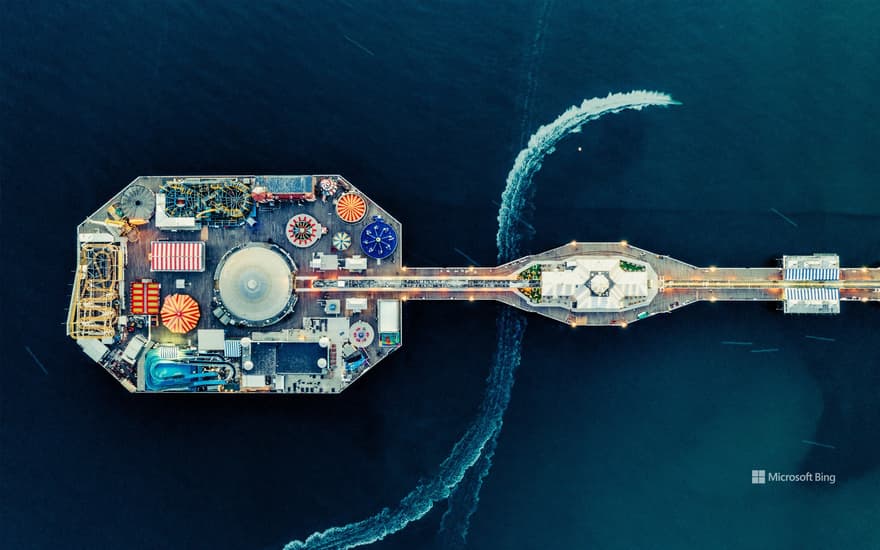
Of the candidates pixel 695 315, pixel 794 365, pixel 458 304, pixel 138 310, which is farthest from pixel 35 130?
pixel 794 365

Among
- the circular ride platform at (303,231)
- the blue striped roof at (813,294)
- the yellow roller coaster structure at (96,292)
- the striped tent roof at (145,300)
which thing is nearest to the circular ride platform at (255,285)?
the circular ride platform at (303,231)

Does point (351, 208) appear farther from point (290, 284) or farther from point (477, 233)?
point (477, 233)

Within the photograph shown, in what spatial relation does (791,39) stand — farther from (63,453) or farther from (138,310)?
(63,453)

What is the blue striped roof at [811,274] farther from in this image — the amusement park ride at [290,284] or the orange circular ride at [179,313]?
the orange circular ride at [179,313]

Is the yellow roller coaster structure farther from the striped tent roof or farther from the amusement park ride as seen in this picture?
the striped tent roof

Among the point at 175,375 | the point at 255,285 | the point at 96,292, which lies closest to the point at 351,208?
the point at 255,285

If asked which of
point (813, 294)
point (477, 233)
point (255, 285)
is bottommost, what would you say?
point (813, 294)

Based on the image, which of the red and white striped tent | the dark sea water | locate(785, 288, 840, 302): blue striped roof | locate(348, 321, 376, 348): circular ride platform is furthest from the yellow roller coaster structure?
locate(785, 288, 840, 302): blue striped roof
